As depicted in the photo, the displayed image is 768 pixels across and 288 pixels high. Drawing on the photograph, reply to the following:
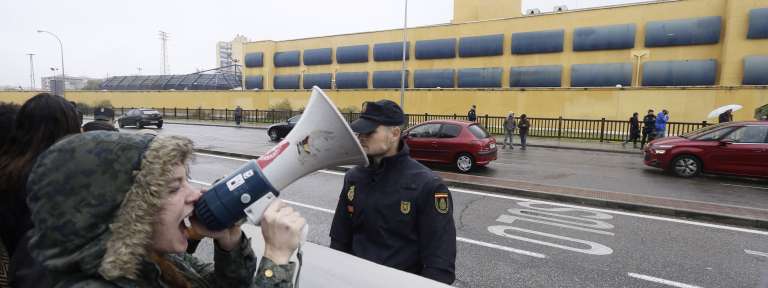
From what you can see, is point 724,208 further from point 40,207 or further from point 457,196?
point 40,207

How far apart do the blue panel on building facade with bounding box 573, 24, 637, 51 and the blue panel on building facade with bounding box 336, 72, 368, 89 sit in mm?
17186

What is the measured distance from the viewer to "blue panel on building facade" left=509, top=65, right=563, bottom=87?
95.7 feet

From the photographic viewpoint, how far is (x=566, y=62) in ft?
95.3

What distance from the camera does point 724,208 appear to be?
7074 millimetres

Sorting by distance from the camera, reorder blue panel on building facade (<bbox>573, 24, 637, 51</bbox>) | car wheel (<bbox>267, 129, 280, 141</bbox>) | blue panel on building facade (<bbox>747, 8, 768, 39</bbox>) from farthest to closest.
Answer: blue panel on building facade (<bbox>573, 24, 637, 51</bbox>) → blue panel on building facade (<bbox>747, 8, 768, 39</bbox>) → car wheel (<bbox>267, 129, 280, 141</bbox>)

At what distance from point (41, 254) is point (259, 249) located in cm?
117

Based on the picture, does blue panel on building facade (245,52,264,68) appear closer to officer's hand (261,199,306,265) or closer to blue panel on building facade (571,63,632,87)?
blue panel on building facade (571,63,632,87)

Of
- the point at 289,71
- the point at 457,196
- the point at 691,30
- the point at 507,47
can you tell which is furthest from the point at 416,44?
the point at 457,196

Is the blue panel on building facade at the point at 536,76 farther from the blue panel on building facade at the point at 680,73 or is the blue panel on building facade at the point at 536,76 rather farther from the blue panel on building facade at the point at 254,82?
the blue panel on building facade at the point at 254,82

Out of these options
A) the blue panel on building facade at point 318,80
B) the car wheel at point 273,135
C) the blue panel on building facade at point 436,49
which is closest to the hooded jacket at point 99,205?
the car wheel at point 273,135

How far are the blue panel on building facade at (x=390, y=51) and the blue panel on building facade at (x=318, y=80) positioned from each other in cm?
530

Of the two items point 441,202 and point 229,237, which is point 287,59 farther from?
point 229,237

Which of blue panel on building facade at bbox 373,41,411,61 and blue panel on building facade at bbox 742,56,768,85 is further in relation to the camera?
blue panel on building facade at bbox 373,41,411,61

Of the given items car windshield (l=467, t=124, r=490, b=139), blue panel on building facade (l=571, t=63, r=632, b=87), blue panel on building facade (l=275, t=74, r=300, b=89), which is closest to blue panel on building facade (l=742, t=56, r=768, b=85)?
blue panel on building facade (l=571, t=63, r=632, b=87)
